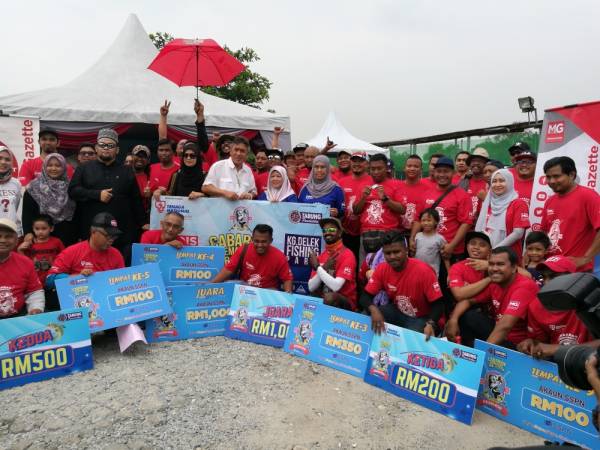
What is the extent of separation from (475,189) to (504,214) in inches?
38.1

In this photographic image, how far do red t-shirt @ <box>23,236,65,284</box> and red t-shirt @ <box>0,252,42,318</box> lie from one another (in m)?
0.67

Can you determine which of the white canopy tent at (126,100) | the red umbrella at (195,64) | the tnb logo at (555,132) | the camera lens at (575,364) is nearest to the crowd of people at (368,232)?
the tnb logo at (555,132)

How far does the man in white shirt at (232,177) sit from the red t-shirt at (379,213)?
4.66ft

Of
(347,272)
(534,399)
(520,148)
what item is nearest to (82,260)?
(347,272)

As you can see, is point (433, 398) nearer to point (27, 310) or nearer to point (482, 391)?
point (482, 391)

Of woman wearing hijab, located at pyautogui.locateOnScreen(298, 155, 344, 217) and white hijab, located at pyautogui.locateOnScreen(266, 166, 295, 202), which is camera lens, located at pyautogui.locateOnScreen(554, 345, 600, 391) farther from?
white hijab, located at pyautogui.locateOnScreen(266, 166, 295, 202)

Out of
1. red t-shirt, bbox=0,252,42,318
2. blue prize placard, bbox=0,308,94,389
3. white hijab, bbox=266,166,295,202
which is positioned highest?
white hijab, bbox=266,166,295,202

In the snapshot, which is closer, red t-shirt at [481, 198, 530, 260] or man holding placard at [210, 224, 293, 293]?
red t-shirt at [481, 198, 530, 260]

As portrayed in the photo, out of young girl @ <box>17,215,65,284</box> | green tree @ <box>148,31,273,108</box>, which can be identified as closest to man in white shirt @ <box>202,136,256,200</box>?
young girl @ <box>17,215,65,284</box>

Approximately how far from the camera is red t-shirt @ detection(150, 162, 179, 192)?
5.89m

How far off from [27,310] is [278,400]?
8.18 feet

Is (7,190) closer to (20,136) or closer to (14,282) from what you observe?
(14,282)

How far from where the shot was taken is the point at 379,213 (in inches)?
205

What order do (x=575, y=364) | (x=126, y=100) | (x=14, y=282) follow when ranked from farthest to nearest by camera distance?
(x=126, y=100)
(x=14, y=282)
(x=575, y=364)
